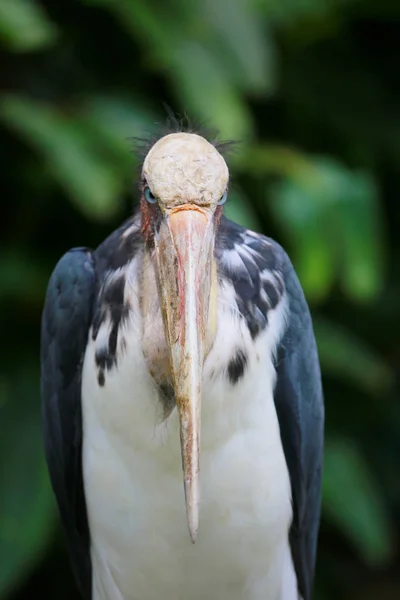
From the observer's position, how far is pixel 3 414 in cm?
425

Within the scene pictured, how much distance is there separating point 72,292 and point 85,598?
948 millimetres

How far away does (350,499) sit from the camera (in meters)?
4.57

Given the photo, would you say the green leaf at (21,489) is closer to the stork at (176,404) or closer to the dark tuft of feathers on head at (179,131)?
the stork at (176,404)

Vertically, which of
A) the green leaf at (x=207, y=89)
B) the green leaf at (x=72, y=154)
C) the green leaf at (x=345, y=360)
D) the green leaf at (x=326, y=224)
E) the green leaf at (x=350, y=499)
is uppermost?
the green leaf at (x=207, y=89)

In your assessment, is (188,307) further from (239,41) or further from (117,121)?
(239,41)

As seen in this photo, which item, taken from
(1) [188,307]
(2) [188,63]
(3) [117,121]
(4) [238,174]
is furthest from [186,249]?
(4) [238,174]

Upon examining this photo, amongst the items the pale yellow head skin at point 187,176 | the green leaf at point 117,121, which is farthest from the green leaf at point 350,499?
the pale yellow head skin at point 187,176

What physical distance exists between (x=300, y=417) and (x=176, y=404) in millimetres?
625

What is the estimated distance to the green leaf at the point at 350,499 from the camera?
14.9 ft

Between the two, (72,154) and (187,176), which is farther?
(72,154)

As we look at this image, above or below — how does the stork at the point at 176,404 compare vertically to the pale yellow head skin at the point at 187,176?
below

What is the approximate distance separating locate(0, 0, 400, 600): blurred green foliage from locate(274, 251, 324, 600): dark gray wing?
1325mm

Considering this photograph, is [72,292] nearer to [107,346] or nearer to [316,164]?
[107,346]

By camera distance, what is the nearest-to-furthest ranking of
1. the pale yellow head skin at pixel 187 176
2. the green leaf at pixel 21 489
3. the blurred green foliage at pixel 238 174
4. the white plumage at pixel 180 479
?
the pale yellow head skin at pixel 187 176 → the white plumage at pixel 180 479 → the green leaf at pixel 21 489 → the blurred green foliage at pixel 238 174
